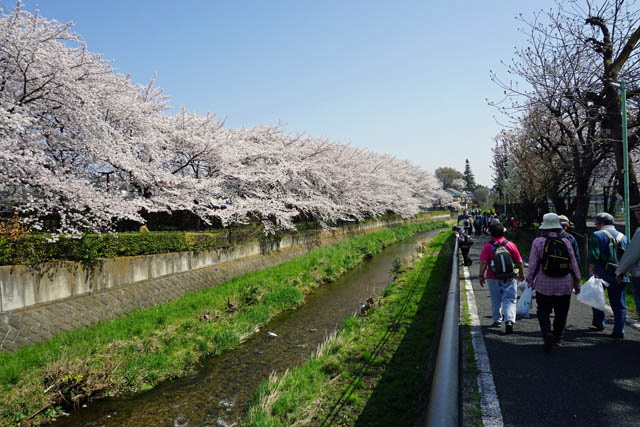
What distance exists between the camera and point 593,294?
219 inches

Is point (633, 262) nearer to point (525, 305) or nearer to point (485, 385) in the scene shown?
point (525, 305)

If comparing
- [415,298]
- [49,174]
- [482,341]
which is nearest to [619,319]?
[482,341]

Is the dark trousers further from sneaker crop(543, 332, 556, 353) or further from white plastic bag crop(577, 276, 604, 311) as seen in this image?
white plastic bag crop(577, 276, 604, 311)

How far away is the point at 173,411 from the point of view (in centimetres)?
641

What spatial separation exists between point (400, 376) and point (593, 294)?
3.17 meters

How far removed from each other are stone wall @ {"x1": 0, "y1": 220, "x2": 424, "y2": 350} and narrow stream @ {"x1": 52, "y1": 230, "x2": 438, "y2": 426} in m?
2.65

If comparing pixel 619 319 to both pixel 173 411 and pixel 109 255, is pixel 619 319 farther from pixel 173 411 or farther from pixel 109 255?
pixel 109 255

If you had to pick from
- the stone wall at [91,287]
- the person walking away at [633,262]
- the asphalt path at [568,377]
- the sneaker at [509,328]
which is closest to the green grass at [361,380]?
the asphalt path at [568,377]

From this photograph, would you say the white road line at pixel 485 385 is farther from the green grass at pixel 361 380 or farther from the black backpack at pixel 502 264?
the black backpack at pixel 502 264

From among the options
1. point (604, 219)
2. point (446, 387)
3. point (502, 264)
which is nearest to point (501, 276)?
→ point (502, 264)

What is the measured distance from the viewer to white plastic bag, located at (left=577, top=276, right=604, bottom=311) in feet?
18.1

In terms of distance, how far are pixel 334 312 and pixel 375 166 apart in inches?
1243

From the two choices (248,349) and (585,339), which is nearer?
(585,339)

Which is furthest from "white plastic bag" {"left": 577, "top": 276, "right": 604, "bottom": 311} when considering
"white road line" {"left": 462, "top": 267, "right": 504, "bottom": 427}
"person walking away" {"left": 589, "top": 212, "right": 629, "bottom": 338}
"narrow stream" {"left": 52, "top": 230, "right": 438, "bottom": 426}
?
"narrow stream" {"left": 52, "top": 230, "right": 438, "bottom": 426}
